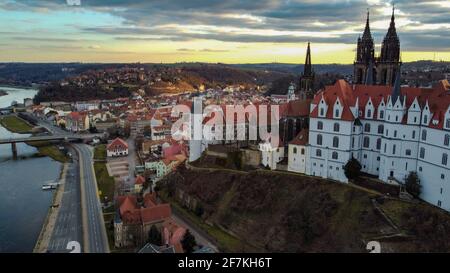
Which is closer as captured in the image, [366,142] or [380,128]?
[380,128]

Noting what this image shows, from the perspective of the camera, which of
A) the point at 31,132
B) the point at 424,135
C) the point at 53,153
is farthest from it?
the point at 31,132

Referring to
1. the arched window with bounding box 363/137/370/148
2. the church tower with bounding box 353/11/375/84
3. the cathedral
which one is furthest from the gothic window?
the church tower with bounding box 353/11/375/84

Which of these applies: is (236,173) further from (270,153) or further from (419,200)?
(419,200)

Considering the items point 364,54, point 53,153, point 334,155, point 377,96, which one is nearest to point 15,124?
point 53,153

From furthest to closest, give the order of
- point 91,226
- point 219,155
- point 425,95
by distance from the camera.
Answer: point 219,155
point 91,226
point 425,95

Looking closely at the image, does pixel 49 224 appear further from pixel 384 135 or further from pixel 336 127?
pixel 384 135
